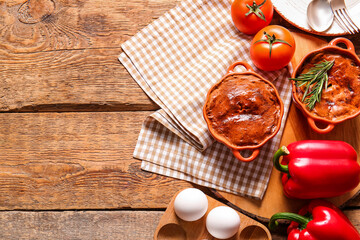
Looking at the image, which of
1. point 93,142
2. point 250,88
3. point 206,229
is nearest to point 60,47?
point 93,142

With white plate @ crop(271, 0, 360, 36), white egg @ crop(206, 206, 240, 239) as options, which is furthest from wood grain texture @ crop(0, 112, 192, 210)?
white plate @ crop(271, 0, 360, 36)

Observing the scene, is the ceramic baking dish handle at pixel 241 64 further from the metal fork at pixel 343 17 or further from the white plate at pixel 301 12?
the metal fork at pixel 343 17

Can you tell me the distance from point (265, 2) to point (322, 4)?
0.97 ft

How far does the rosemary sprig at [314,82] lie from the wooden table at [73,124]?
313 mm

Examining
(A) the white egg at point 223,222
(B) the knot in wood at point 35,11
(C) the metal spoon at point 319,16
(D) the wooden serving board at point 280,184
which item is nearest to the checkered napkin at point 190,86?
(D) the wooden serving board at point 280,184

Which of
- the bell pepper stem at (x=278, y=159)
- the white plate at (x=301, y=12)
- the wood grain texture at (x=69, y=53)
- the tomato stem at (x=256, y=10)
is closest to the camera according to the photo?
the bell pepper stem at (x=278, y=159)

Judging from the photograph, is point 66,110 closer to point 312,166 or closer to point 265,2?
point 265,2

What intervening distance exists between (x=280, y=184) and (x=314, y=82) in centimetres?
46

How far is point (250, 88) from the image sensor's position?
150 centimetres

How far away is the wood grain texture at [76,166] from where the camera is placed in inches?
66.6

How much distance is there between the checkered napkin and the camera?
5.26ft

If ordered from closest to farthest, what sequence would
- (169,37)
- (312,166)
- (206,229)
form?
1. (312,166)
2. (206,229)
3. (169,37)

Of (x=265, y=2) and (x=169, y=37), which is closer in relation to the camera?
(x=265, y=2)

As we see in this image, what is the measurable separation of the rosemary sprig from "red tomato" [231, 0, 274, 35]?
0.30 metres
